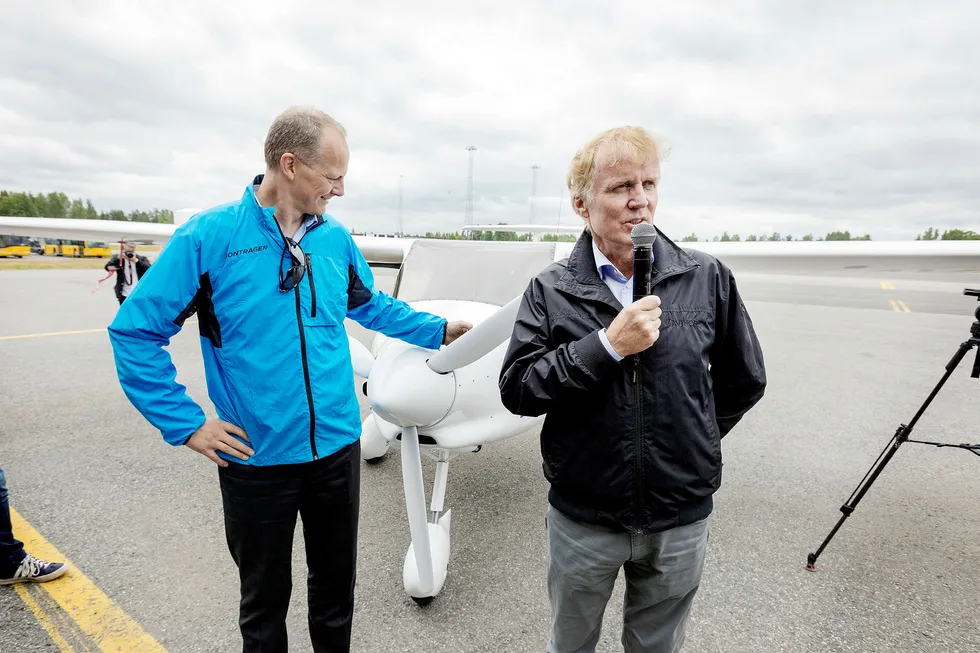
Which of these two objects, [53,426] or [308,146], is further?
[53,426]

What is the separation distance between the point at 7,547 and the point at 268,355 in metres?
2.00

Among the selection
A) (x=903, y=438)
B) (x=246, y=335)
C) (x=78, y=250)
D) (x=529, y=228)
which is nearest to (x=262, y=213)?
(x=246, y=335)

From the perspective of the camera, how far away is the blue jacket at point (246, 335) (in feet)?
4.53

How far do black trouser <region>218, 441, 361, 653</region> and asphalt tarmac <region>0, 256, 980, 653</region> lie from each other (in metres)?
0.51

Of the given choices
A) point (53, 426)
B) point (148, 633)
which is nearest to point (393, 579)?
point (148, 633)

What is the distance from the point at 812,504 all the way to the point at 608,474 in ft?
10.0

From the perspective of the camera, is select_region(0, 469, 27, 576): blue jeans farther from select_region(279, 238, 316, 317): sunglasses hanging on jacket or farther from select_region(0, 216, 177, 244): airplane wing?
select_region(0, 216, 177, 244): airplane wing

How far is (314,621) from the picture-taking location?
1.77 m

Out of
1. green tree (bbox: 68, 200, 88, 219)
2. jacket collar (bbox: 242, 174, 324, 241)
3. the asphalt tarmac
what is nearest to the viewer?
jacket collar (bbox: 242, 174, 324, 241)

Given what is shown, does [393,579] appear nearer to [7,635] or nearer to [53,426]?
[7,635]

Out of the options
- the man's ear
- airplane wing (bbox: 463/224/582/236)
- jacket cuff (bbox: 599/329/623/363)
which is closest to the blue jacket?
the man's ear

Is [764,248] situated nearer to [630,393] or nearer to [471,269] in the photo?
[471,269]

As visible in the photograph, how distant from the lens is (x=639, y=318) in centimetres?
110

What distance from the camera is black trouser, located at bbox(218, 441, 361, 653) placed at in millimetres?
1533
